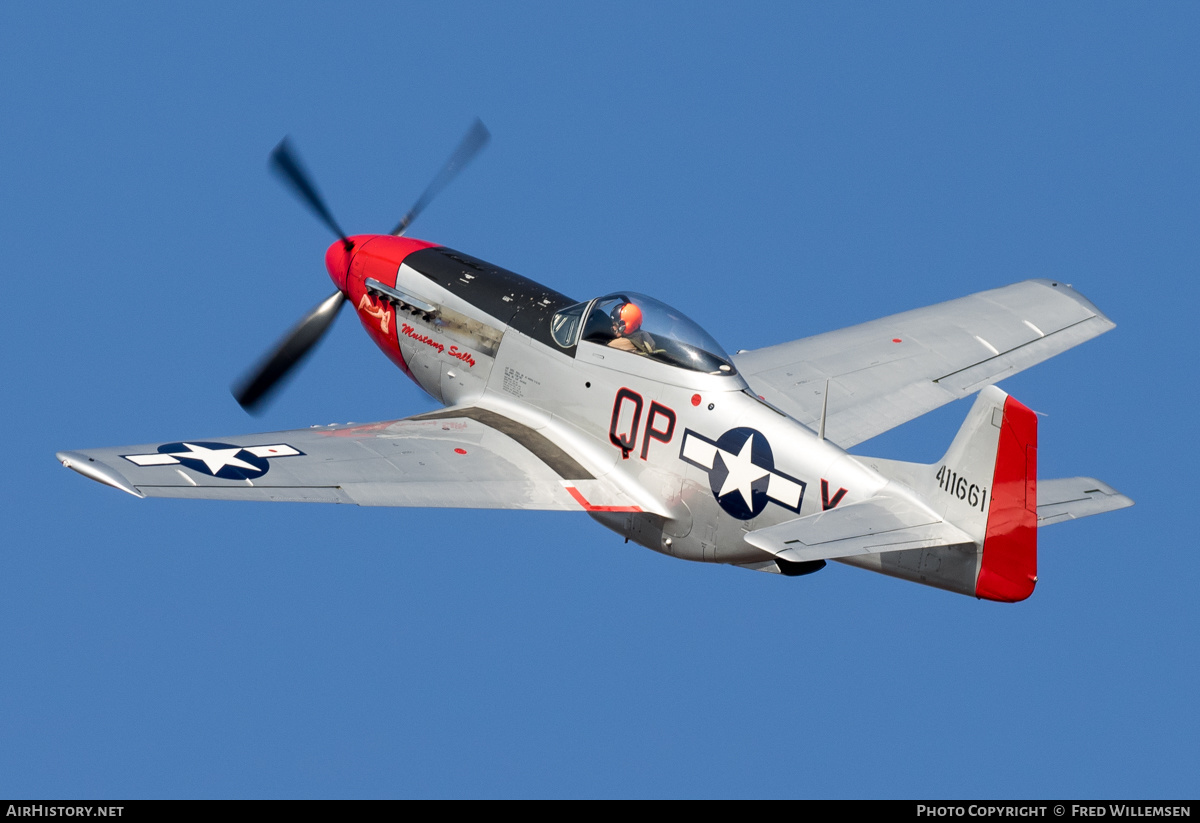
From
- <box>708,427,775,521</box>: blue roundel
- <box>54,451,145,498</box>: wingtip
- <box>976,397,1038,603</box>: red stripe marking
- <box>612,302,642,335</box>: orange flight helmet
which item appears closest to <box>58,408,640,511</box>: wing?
<box>54,451,145,498</box>: wingtip

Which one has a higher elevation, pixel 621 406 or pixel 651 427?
pixel 621 406

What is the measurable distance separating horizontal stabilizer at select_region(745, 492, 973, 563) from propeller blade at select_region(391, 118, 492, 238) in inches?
236

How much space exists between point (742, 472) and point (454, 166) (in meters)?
5.10

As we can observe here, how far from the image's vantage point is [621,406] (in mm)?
14609

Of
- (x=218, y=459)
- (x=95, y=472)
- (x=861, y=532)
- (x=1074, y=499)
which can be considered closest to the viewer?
(x=861, y=532)

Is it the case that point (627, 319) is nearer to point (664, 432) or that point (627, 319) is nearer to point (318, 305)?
point (664, 432)

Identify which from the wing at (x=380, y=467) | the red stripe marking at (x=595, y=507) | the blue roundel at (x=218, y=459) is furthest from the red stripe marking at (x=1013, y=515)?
the blue roundel at (x=218, y=459)

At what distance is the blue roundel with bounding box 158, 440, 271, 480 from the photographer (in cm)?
1360

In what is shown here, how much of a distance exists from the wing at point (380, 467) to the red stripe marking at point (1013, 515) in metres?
3.02

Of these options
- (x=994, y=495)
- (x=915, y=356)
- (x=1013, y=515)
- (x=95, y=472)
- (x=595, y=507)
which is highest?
(x=915, y=356)

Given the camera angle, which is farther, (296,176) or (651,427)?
(296,176)

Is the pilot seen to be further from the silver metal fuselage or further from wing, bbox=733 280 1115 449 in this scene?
wing, bbox=733 280 1115 449

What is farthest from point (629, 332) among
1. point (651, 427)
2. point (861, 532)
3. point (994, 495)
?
point (994, 495)

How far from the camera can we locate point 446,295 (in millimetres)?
16188
